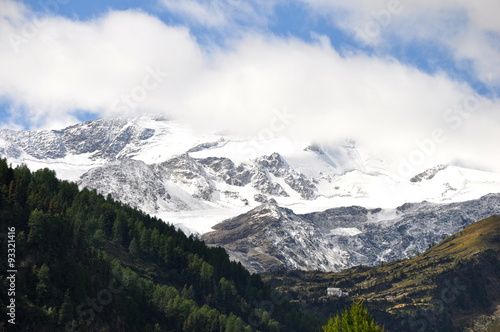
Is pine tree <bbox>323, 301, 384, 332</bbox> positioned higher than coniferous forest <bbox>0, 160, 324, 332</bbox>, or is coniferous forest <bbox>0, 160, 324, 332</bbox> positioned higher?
coniferous forest <bbox>0, 160, 324, 332</bbox>

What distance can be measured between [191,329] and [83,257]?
38395 millimetres

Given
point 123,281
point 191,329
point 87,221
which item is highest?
point 87,221

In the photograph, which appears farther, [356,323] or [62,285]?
[62,285]

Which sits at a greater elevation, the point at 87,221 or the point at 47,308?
the point at 87,221

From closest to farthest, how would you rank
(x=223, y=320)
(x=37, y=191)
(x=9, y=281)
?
(x=9, y=281) → (x=37, y=191) → (x=223, y=320)

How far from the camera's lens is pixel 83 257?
144m

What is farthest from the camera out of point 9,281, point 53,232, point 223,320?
point 223,320

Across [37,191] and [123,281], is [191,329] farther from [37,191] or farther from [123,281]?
[37,191]

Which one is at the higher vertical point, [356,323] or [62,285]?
[62,285]

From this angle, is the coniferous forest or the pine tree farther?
the coniferous forest

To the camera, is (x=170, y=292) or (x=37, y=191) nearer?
(x=37, y=191)

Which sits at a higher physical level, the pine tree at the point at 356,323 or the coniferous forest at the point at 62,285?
the coniferous forest at the point at 62,285

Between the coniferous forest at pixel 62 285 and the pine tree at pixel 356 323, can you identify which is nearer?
the pine tree at pixel 356 323

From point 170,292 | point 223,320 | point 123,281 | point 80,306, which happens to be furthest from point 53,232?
point 223,320
